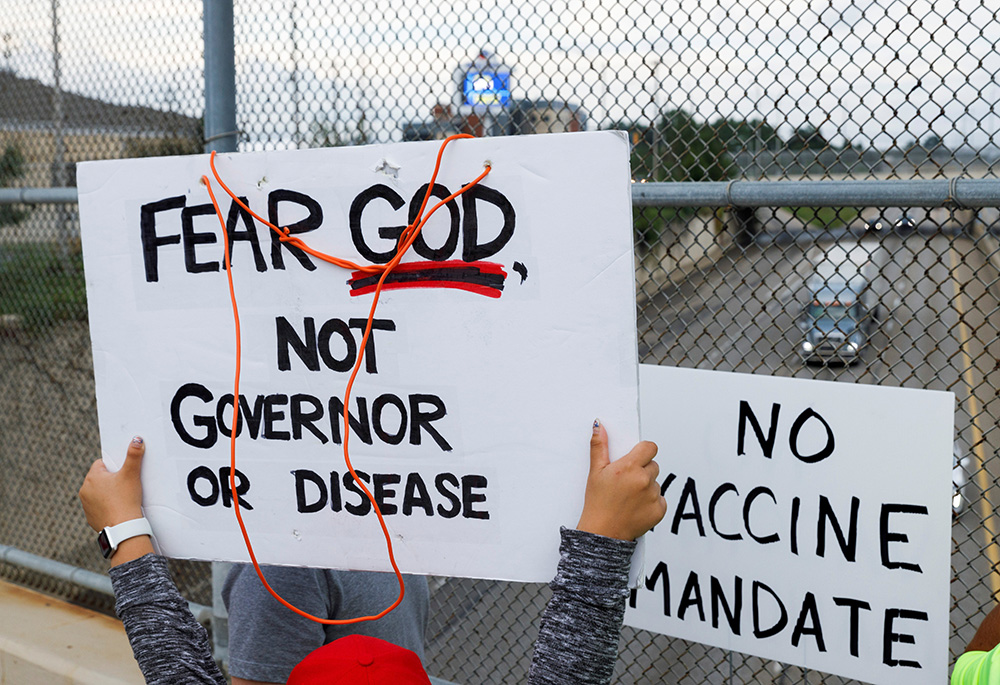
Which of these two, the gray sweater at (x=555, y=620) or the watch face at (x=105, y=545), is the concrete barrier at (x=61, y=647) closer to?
the watch face at (x=105, y=545)

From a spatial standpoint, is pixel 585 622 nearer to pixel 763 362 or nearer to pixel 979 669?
pixel 979 669

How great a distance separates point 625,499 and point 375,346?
1.88 feet

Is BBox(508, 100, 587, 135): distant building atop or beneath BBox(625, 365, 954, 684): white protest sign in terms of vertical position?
atop

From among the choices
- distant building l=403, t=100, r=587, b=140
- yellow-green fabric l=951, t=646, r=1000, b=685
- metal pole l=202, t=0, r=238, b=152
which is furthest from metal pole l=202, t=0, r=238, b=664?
yellow-green fabric l=951, t=646, r=1000, b=685

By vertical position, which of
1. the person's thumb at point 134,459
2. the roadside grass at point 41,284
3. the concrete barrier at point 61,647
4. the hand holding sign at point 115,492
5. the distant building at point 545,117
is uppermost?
the distant building at point 545,117

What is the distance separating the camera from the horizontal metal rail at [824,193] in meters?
1.75

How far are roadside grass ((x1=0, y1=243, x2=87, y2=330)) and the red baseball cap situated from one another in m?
2.70

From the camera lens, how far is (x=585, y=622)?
130 cm

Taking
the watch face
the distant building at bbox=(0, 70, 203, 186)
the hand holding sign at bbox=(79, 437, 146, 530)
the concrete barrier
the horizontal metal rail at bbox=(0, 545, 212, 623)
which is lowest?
the concrete barrier

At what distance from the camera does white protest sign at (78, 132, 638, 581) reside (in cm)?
149

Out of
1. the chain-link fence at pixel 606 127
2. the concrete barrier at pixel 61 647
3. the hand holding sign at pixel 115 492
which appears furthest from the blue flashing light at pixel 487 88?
the concrete barrier at pixel 61 647

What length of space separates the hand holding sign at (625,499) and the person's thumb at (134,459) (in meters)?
0.95

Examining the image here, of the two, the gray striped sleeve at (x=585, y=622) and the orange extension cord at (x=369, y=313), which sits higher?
the orange extension cord at (x=369, y=313)

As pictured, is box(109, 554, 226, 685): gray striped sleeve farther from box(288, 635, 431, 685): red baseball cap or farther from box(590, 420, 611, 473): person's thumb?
box(590, 420, 611, 473): person's thumb
